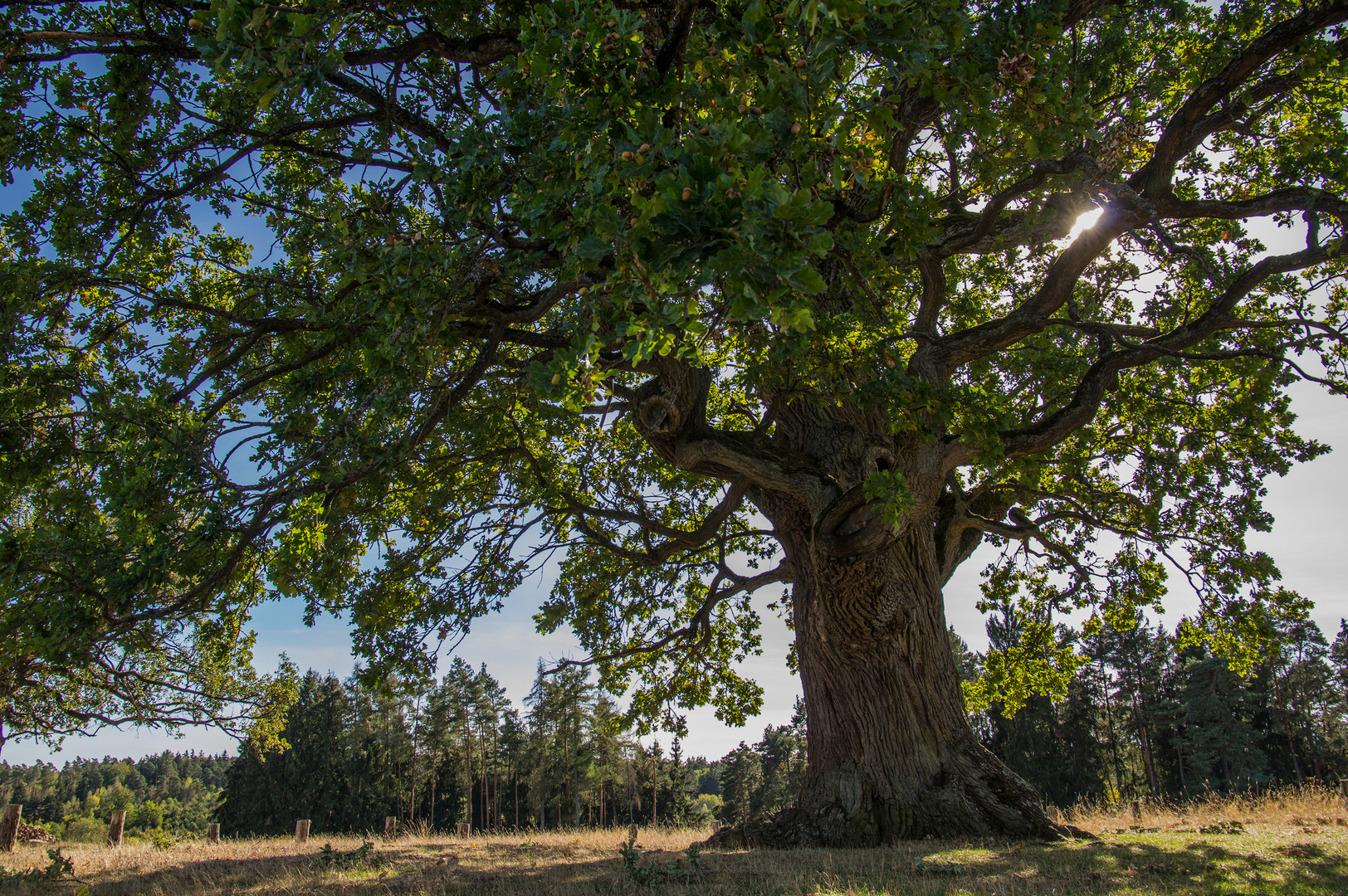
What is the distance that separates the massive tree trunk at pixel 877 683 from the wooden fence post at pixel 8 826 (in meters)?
14.3

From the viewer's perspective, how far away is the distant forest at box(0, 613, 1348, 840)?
40562 millimetres

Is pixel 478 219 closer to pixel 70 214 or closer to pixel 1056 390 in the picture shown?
pixel 70 214

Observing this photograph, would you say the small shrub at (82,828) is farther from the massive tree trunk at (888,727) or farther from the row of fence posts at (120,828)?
the massive tree trunk at (888,727)

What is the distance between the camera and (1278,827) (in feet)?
28.9

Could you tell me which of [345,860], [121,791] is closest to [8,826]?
[345,860]

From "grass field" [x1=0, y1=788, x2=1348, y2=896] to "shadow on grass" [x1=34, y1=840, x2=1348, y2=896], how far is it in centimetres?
2

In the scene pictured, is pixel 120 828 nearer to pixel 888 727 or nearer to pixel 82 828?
pixel 888 727

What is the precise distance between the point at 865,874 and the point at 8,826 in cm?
1693

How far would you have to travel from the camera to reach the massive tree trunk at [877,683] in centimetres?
736

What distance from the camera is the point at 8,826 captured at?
1281cm

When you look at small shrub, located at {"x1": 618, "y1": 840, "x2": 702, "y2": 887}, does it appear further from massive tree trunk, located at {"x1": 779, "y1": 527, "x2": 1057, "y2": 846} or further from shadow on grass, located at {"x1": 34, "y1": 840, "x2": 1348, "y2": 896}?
massive tree trunk, located at {"x1": 779, "y1": 527, "x2": 1057, "y2": 846}

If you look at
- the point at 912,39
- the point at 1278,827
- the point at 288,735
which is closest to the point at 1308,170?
the point at 912,39

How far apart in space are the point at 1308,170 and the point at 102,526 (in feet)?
42.2

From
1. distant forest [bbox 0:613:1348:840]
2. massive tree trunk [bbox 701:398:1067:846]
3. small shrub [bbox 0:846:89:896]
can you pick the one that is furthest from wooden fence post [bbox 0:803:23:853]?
distant forest [bbox 0:613:1348:840]
